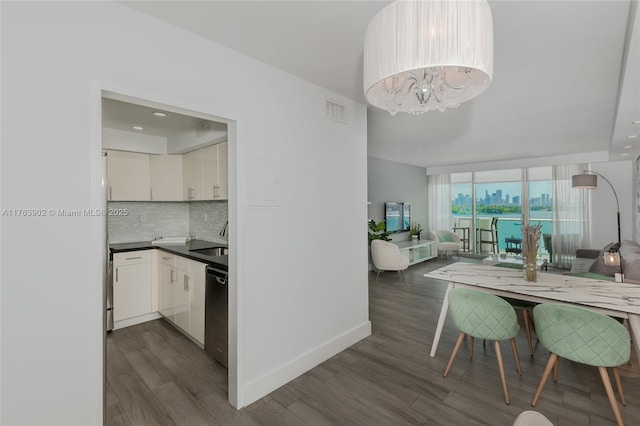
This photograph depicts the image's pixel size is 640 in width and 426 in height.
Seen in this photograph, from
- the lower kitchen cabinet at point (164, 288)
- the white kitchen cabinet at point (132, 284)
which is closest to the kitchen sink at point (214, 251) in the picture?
the lower kitchen cabinet at point (164, 288)

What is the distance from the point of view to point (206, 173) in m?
3.58

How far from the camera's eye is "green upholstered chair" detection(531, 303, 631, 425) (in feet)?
5.91

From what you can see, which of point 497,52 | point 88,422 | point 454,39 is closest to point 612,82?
point 497,52

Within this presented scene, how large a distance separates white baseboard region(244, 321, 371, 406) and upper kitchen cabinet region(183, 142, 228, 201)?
1913mm

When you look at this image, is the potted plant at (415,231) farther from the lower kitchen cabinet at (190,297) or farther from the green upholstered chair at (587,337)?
the lower kitchen cabinet at (190,297)

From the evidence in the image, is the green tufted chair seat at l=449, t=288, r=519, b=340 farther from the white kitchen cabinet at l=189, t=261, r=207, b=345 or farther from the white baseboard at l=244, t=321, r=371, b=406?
the white kitchen cabinet at l=189, t=261, r=207, b=345

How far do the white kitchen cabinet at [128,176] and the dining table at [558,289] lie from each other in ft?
12.4

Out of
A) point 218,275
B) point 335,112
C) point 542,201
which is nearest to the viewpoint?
point 218,275

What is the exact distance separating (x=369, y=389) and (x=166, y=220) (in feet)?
11.6

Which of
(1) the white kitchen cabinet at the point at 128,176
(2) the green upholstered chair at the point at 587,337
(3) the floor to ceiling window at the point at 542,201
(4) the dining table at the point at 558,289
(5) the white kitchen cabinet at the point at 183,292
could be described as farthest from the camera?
(3) the floor to ceiling window at the point at 542,201

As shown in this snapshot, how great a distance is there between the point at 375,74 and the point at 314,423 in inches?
83.7

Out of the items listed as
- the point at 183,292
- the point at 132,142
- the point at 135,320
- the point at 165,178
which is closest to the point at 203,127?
the point at 165,178

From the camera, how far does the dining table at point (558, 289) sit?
6.41ft

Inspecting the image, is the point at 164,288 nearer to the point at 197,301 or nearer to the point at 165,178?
the point at 197,301
